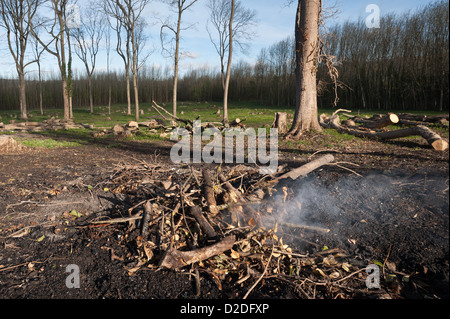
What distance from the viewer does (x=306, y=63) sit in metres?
8.76

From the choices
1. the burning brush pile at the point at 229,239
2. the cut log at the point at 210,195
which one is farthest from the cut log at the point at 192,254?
the cut log at the point at 210,195

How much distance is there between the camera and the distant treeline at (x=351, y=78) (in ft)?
5.12

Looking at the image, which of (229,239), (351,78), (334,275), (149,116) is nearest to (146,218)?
(229,239)

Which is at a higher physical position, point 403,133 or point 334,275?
point 403,133

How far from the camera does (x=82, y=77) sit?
30.7 m

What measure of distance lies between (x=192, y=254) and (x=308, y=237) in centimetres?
117

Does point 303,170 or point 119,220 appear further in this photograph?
point 303,170

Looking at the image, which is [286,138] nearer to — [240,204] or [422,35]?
[240,204]

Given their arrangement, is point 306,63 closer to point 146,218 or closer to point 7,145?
point 146,218

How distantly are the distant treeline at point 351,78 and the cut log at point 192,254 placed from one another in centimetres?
196

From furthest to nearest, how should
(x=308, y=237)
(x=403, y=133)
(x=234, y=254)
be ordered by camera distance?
(x=403, y=133) < (x=308, y=237) < (x=234, y=254)

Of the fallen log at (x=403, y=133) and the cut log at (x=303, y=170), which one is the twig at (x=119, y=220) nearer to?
the cut log at (x=303, y=170)

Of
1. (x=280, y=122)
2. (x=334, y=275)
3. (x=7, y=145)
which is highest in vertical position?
(x=280, y=122)

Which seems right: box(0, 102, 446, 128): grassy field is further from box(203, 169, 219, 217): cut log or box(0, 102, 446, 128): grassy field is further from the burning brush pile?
the burning brush pile
